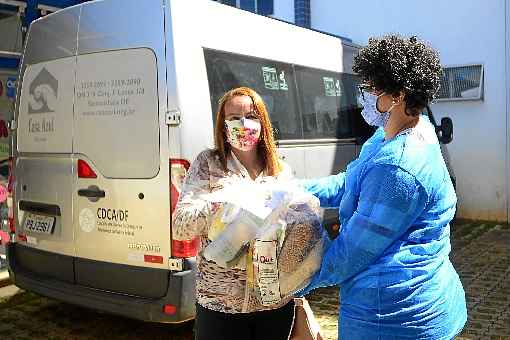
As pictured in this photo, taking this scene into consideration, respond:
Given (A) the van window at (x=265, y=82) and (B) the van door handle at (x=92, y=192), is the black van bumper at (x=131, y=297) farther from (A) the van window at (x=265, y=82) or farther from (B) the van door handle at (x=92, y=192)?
(A) the van window at (x=265, y=82)

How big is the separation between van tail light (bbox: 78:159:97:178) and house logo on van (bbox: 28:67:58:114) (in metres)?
0.51

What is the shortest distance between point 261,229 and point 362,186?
13.9 inches

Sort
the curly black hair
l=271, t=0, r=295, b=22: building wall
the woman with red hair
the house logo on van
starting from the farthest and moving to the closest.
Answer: l=271, t=0, r=295, b=22: building wall < the house logo on van < the woman with red hair < the curly black hair

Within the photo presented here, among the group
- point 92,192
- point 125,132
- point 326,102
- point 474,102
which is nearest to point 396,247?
point 125,132

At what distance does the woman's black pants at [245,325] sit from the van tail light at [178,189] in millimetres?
1069

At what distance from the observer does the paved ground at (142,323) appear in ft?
13.2

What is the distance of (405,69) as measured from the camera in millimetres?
1678

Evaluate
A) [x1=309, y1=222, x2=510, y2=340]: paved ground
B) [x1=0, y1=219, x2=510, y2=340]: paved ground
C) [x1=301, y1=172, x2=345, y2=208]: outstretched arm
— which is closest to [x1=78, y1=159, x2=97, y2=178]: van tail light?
[x1=0, y1=219, x2=510, y2=340]: paved ground

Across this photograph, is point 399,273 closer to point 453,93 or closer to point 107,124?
point 107,124

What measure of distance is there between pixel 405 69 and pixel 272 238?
682 millimetres

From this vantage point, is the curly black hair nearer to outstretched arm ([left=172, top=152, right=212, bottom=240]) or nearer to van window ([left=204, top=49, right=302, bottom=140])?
outstretched arm ([left=172, top=152, right=212, bottom=240])

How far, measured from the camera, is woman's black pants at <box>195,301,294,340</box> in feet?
6.79

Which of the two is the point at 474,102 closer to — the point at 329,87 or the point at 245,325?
the point at 329,87

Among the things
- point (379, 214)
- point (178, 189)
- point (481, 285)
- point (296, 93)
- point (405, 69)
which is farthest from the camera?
point (481, 285)
